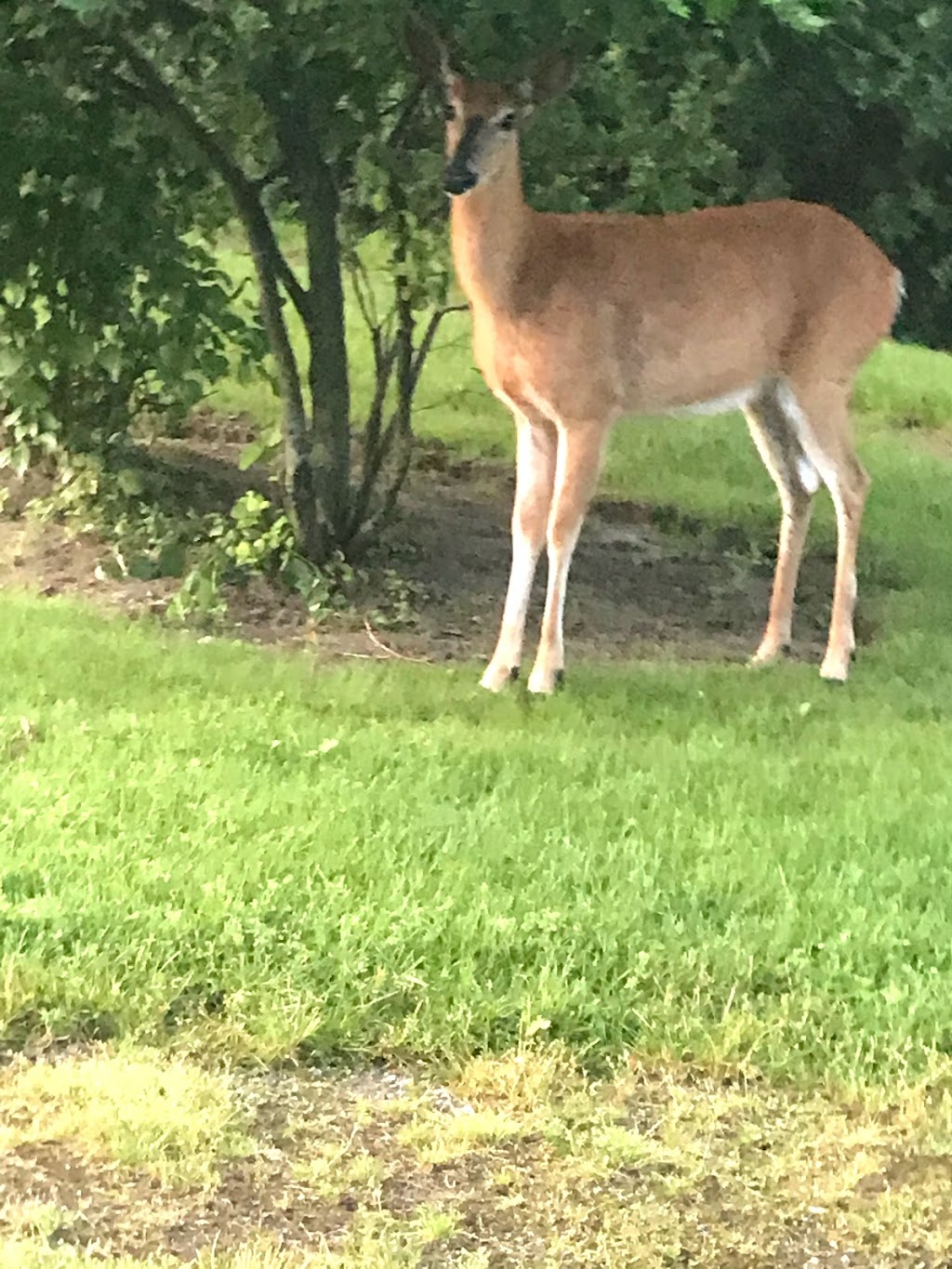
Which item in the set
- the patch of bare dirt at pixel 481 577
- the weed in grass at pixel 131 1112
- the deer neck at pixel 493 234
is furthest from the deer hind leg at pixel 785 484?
the weed in grass at pixel 131 1112

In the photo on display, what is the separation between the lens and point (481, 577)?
7.37 metres

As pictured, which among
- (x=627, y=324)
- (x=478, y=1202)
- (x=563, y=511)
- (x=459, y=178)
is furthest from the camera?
(x=627, y=324)

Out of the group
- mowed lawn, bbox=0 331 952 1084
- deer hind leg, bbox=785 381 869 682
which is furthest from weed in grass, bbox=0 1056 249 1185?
deer hind leg, bbox=785 381 869 682

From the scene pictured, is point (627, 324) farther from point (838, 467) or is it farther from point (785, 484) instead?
point (785, 484)

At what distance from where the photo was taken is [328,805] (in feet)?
13.9

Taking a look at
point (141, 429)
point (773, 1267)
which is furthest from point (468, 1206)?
point (141, 429)

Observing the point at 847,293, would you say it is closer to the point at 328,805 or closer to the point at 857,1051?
the point at 328,805

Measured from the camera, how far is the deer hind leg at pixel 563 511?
5.73m

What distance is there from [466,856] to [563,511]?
2.10 meters

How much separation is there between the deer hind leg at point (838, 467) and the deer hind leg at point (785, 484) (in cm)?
22

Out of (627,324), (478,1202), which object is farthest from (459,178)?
(478,1202)

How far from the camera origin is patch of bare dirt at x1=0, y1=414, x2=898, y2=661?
6.50 m

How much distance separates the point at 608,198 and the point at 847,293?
1.78m

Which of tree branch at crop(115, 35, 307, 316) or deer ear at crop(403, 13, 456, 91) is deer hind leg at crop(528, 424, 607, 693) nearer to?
deer ear at crop(403, 13, 456, 91)
